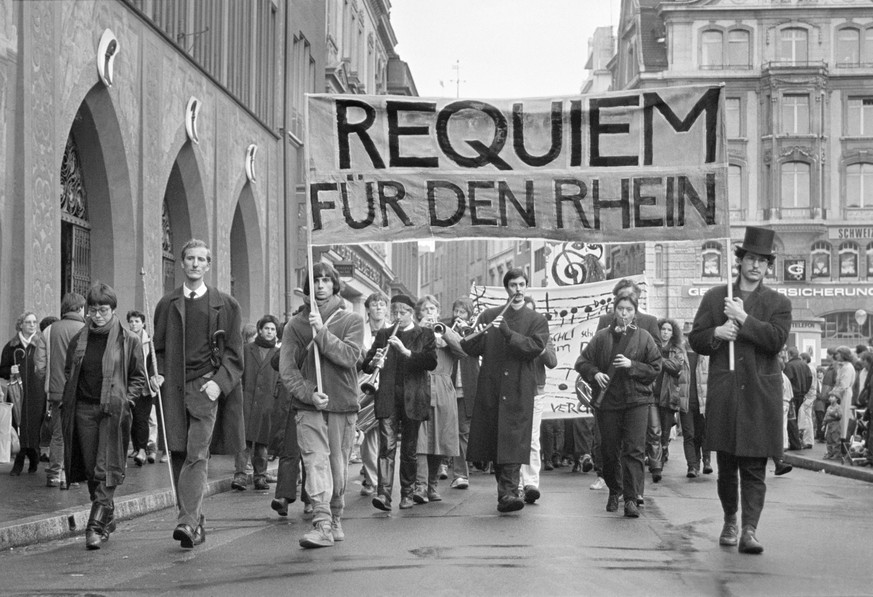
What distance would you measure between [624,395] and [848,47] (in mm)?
57816

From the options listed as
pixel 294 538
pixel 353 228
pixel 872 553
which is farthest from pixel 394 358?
pixel 872 553

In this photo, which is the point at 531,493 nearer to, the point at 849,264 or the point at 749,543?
the point at 749,543

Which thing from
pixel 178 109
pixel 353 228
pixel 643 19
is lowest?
pixel 353 228

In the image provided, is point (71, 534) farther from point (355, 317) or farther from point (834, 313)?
point (834, 313)

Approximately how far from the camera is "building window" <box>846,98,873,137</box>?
2542 inches

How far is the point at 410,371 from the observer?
11.8m

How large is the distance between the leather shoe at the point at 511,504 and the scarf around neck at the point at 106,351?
3315mm

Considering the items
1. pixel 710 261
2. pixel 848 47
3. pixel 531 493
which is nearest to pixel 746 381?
pixel 531 493

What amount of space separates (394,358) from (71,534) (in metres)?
3.13

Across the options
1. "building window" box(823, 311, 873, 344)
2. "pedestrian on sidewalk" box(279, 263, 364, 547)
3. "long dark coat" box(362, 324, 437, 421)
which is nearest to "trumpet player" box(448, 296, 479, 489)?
"long dark coat" box(362, 324, 437, 421)

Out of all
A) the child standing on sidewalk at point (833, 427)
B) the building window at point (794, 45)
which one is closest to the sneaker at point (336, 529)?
the child standing on sidewalk at point (833, 427)

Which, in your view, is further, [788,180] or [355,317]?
[788,180]

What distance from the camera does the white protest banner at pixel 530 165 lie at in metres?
10.4

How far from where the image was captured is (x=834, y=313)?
64.0 m
